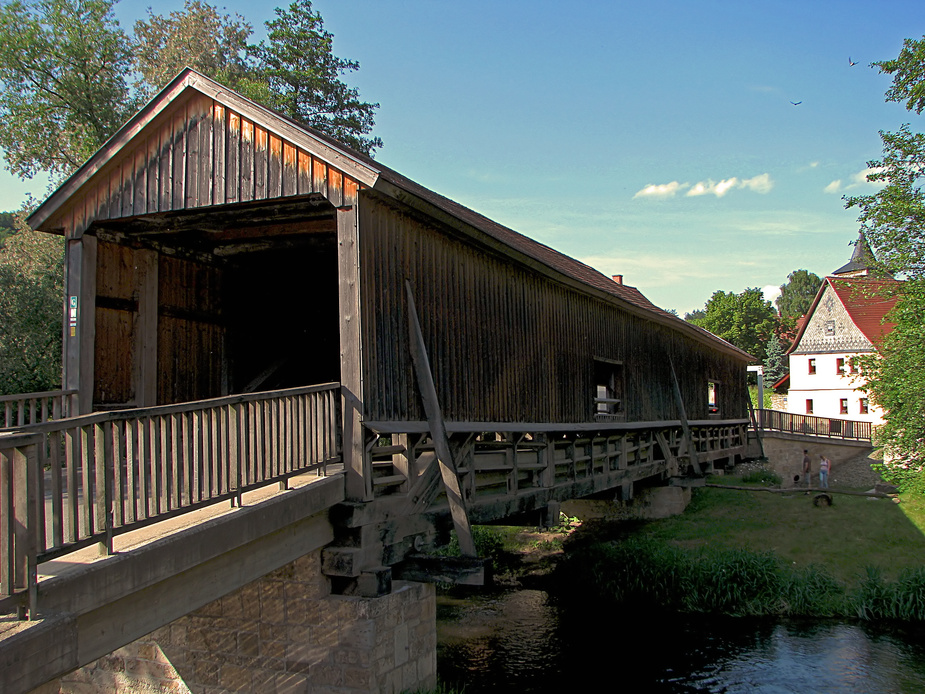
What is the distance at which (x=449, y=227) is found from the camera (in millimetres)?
9406

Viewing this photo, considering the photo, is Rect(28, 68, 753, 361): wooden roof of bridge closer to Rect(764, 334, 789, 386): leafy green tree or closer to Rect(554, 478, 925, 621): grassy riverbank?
Rect(554, 478, 925, 621): grassy riverbank

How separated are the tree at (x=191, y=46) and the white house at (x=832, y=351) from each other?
33.7 m

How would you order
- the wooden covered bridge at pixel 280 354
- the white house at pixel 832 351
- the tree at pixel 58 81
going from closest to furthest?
the wooden covered bridge at pixel 280 354
the tree at pixel 58 81
the white house at pixel 832 351

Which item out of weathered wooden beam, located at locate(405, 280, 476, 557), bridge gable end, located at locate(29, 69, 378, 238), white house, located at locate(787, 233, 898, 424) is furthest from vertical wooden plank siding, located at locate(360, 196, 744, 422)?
white house, located at locate(787, 233, 898, 424)

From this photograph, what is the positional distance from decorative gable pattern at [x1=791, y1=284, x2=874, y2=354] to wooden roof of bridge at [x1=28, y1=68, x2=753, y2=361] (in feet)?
141

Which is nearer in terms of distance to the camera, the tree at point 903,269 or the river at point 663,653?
the river at point 663,653

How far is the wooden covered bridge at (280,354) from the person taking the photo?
16.8 ft

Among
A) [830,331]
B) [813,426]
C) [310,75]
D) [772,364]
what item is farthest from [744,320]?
[310,75]

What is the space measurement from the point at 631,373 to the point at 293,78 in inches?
759

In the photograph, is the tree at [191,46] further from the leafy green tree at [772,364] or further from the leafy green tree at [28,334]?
the leafy green tree at [772,364]

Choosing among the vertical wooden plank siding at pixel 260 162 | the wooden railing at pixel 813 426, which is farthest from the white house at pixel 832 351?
the vertical wooden plank siding at pixel 260 162

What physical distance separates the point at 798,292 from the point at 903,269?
85155 mm

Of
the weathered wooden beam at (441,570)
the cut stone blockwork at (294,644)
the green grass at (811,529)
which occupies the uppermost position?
the weathered wooden beam at (441,570)

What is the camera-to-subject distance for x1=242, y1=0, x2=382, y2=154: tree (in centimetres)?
2975
